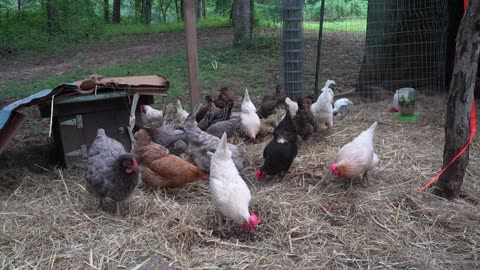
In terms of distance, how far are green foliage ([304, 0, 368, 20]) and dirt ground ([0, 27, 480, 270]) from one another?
4.93 meters

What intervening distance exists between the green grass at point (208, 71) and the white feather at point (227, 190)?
184 inches

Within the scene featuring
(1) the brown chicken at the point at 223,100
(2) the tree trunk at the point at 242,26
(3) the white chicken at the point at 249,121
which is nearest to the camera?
(3) the white chicken at the point at 249,121

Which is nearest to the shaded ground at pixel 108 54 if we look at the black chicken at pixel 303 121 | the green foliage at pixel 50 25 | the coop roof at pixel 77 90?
the green foliage at pixel 50 25

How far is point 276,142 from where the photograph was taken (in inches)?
200

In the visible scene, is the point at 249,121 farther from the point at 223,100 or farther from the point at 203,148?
the point at 203,148

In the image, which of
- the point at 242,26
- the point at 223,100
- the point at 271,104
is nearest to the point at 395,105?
the point at 271,104

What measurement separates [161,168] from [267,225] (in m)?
1.38

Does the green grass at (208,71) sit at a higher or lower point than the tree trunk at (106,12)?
lower

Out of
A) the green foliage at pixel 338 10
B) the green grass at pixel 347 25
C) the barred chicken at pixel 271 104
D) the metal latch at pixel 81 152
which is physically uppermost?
the green foliage at pixel 338 10

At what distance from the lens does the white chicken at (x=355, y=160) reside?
4.50 metres

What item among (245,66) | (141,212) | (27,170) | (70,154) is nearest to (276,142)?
(141,212)

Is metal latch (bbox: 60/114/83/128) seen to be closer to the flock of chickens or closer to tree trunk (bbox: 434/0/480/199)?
the flock of chickens

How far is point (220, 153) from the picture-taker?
13.2 feet

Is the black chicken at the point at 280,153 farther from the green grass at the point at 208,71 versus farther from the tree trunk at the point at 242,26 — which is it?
the tree trunk at the point at 242,26
